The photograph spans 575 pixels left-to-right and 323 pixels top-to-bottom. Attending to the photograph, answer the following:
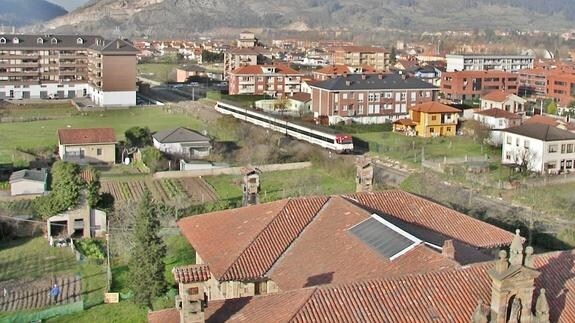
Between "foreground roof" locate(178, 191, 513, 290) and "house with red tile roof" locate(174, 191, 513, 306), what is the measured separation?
1cm

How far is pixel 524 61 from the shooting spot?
68.0 m

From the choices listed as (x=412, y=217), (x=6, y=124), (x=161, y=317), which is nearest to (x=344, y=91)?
(x=6, y=124)

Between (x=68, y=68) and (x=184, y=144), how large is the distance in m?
26.6

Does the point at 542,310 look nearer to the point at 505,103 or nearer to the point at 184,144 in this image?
the point at 184,144

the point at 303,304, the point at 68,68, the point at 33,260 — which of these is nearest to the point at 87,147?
the point at 33,260

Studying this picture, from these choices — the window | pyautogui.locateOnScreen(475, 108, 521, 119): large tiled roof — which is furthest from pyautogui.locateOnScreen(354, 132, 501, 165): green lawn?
the window

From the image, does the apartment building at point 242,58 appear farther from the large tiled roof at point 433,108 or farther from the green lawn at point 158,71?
the large tiled roof at point 433,108

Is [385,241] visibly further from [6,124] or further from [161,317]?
[6,124]

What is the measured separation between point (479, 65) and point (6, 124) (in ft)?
140

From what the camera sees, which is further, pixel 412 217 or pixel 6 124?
pixel 6 124

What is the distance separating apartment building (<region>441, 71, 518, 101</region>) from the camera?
5134 cm

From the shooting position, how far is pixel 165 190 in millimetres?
24578

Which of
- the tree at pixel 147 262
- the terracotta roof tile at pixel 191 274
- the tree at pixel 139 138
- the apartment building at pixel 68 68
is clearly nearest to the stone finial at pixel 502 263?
the terracotta roof tile at pixel 191 274

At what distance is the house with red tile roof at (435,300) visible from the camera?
726cm
